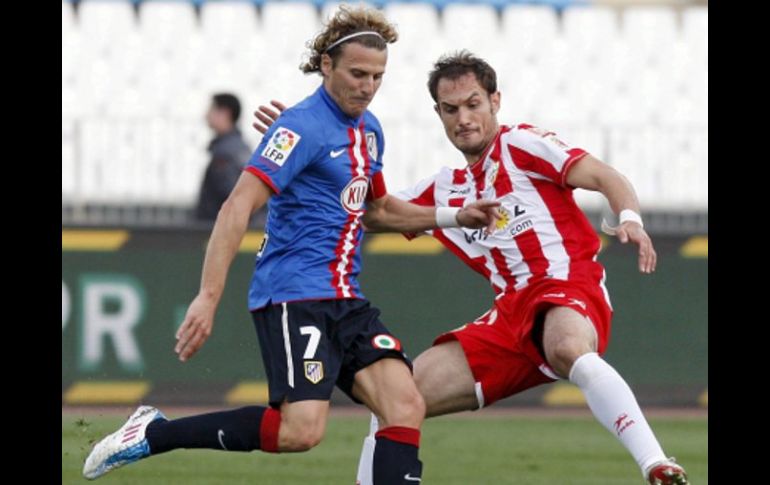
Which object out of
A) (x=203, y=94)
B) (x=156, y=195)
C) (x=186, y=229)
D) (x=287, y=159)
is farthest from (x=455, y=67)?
(x=203, y=94)

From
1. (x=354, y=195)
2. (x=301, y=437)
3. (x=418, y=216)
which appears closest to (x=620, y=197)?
(x=418, y=216)

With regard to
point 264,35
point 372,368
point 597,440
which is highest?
point 264,35

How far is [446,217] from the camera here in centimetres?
827

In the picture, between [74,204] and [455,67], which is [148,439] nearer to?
[455,67]

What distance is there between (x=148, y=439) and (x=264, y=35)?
11457mm

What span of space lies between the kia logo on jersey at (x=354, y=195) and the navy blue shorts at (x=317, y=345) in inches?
17.4

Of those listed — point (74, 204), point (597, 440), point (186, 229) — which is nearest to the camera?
point (597, 440)

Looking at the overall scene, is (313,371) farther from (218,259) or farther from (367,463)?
(367,463)

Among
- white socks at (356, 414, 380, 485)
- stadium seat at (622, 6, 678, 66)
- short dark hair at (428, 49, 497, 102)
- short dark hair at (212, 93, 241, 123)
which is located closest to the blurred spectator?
short dark hair at (212, 93, 241, 123)

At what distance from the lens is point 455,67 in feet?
27.8

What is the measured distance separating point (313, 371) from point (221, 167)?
23.7ft

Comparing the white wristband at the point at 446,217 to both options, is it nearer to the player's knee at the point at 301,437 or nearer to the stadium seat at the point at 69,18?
the player's knee at the point at 301,437

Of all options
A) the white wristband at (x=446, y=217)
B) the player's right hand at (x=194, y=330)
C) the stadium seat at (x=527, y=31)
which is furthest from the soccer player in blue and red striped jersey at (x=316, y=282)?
the stadium seat at (x=527, y=31)

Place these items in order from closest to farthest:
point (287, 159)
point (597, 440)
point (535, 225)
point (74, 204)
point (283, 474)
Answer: point (287, 159), point (535, 225), point (283, 474), point (597, 440), point (74, 204)
